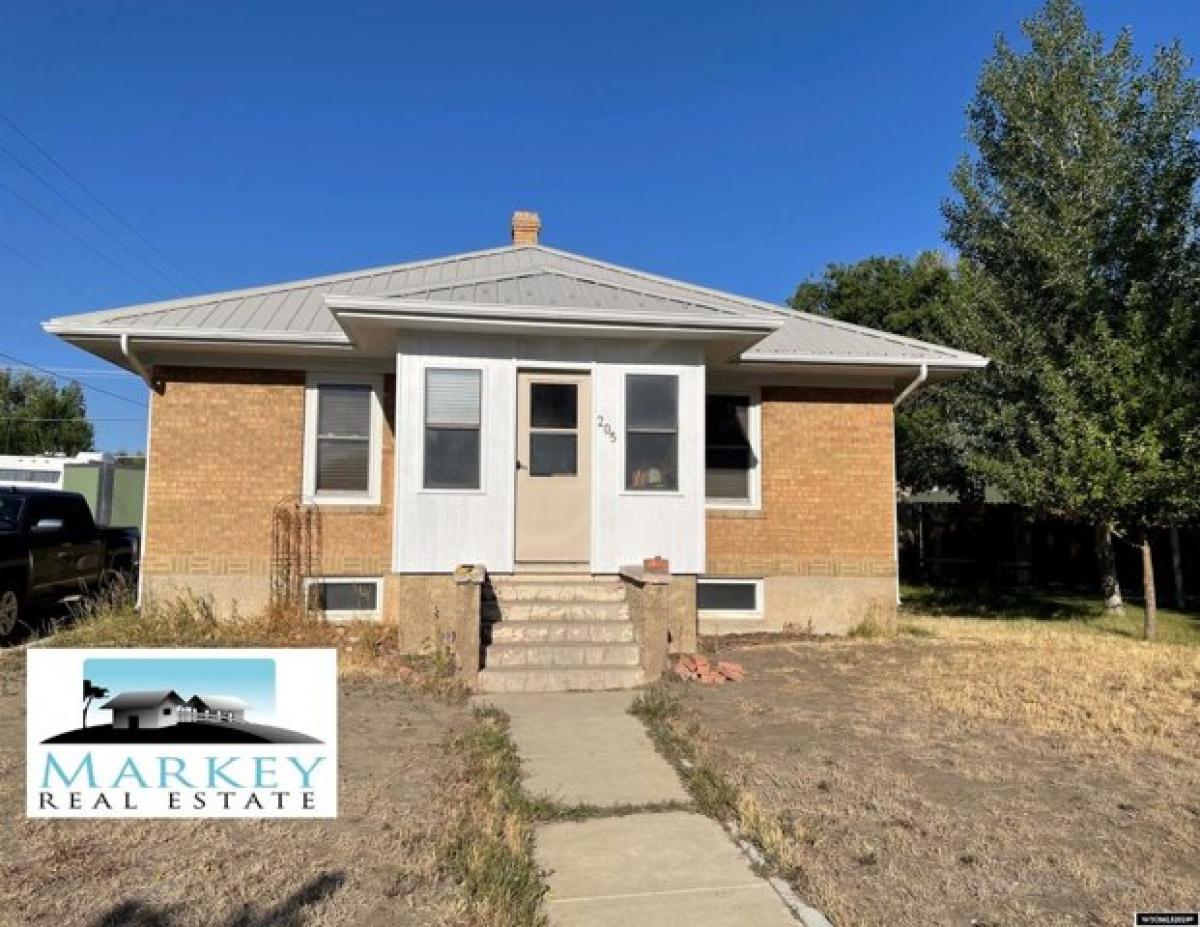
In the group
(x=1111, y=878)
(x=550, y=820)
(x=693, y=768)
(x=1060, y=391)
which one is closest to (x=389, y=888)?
(x=550, y=820)

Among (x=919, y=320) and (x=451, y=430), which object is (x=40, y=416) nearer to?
(x=919, y=320)

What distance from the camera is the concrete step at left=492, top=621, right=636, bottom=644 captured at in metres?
7.70

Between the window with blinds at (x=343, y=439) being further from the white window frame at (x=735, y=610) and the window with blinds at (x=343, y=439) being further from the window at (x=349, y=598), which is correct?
the white window frame at (x=735, y=610)

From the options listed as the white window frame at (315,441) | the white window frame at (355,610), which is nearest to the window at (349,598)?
the white window frame at (355,610)

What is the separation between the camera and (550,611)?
812 centimetres

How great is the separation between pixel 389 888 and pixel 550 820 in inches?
39.8

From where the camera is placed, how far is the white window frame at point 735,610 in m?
10.5

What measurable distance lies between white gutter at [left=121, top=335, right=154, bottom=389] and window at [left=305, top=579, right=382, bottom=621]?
311cm

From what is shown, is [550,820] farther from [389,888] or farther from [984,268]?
[984,268]

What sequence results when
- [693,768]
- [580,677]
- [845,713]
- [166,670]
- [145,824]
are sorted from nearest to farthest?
[166,670] → [145,824] → [693,768] → [845,713] → [580,677]

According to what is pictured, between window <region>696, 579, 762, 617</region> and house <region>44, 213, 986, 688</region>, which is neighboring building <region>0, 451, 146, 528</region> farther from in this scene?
window <region>696, 579, 762, 617</region>

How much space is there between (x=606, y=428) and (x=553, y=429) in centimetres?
57

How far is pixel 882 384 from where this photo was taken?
35.5 feet

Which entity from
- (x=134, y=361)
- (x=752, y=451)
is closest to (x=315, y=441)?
(x=134, y=361)
